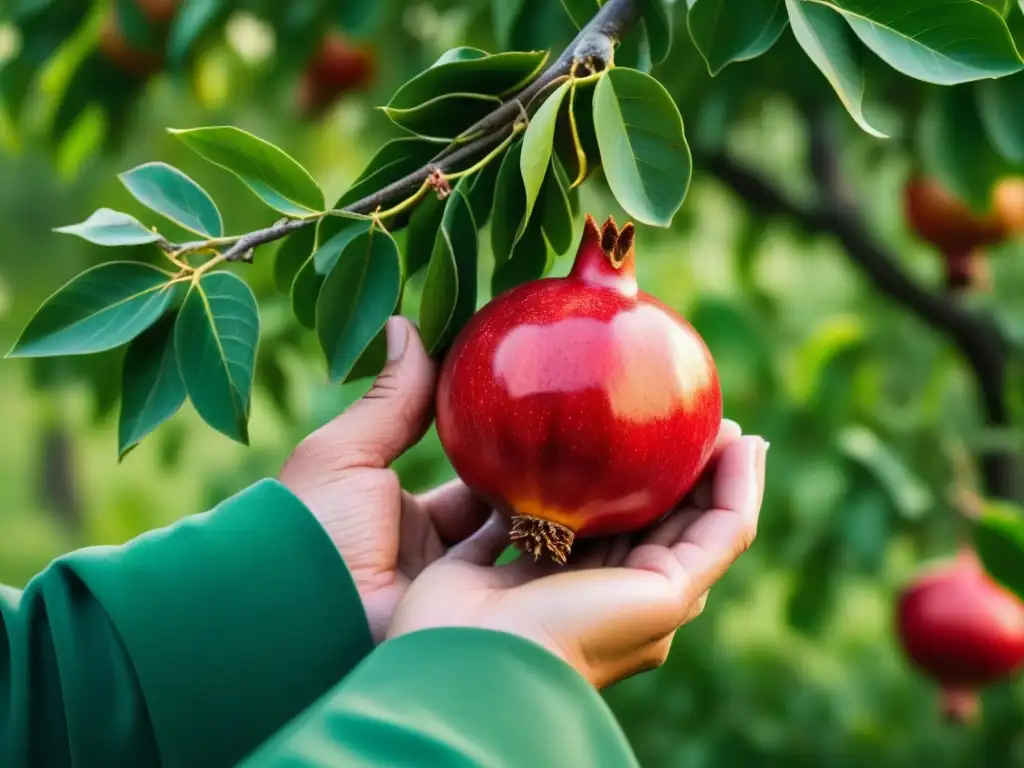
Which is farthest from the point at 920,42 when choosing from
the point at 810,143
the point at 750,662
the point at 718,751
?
the point at 750,662

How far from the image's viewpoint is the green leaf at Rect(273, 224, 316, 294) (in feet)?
2.75

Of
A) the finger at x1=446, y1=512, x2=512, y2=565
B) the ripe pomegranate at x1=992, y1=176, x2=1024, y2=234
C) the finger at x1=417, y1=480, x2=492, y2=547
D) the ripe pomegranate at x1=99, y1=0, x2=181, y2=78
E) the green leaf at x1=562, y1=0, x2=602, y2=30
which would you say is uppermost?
the ripe pomegranate at x1=99, y1=0, x2=181, y2=78

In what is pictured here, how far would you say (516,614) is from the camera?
71 centimetres

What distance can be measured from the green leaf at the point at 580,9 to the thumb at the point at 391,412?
24 centimetres

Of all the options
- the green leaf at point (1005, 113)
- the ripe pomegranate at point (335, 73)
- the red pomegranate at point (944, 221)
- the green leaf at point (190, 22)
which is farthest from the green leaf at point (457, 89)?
the ripe pomegranate at point (335, 73)

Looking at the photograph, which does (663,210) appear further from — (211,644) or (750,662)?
(750,662)

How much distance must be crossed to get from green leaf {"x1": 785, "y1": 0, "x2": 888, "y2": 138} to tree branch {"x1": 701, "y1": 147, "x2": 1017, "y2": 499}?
53.0 inches

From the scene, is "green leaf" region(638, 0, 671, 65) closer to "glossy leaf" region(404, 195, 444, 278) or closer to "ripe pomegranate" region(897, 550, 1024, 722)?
"glossy leaf" region(404, 195, 444, 278)

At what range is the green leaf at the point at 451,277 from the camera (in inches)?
28.9

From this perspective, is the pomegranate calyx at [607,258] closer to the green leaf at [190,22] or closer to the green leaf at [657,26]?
the green leaf at [657,26]

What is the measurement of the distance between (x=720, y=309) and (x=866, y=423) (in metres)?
0.32

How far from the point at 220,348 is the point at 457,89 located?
0.72 feet

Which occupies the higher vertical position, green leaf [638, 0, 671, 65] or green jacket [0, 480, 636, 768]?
green leaf [638, 0, 671, 65]

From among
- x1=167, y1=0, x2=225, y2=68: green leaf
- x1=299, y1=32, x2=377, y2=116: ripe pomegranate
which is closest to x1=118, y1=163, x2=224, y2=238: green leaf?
x1=167, y1=0, x2=225, y2=68: green leaf
